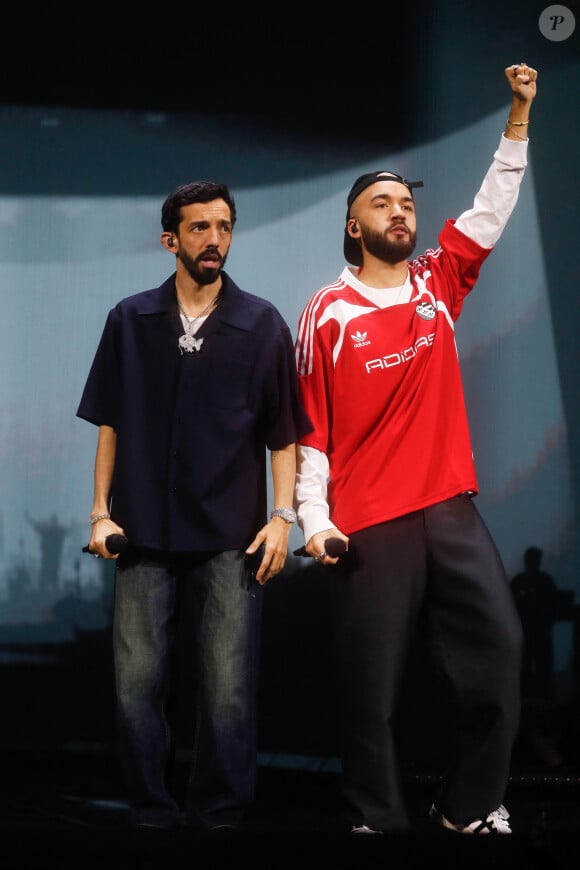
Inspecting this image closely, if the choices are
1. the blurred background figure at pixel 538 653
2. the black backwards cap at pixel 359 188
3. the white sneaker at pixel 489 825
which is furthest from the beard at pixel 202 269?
the white sneaker at pixel 489 825

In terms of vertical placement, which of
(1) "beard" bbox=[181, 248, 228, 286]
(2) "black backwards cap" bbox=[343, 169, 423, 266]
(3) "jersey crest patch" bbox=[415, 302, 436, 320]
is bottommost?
(3) "jersey crest patch" bbox=[415, 302, 436, 320]

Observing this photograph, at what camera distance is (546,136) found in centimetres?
342

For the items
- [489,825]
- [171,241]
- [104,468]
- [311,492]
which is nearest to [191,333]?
[171,241]

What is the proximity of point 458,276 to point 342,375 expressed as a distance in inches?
18.8

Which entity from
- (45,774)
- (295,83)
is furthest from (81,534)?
(295,83)

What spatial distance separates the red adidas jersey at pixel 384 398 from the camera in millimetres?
2750

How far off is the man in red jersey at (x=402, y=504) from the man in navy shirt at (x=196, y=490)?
0.14 metres

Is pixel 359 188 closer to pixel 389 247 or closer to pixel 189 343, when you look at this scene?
pixel 389 247

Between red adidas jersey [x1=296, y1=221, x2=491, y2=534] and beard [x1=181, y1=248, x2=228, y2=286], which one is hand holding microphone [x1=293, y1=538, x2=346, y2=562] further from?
beard [x1=181, y1=248, x2=228, y2=286]

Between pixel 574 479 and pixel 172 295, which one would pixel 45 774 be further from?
pixel 574 479

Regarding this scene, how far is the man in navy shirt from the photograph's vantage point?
2613 millimetres

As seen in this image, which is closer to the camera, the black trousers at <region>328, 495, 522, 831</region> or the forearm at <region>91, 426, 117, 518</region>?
the black trousers at <region>328, 495, 522, 831</region>

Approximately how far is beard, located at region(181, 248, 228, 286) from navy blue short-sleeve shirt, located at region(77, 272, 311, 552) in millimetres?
58

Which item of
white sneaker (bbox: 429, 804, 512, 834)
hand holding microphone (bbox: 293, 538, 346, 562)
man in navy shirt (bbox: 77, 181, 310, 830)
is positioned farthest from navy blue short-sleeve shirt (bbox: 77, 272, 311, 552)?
white sneaker (bbox: 429, 804, 512, 834)
